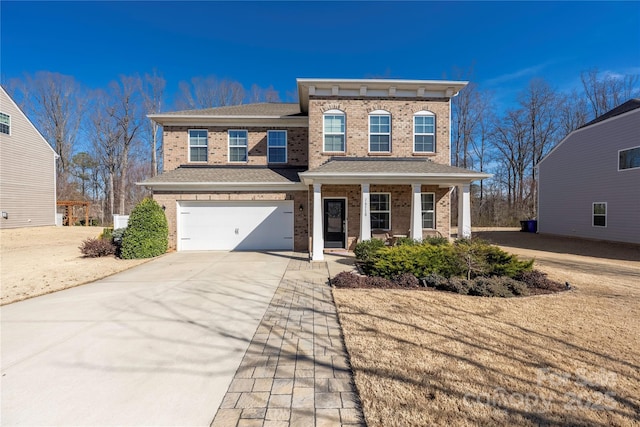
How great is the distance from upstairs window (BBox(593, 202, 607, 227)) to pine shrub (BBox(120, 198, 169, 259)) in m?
20.3

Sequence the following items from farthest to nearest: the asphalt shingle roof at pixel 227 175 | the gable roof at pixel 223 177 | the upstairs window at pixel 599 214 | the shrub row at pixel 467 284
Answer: the upstairs window at pixel 599 214
the asphalt shingle roof at pixel 227 175
the gable roof at pixel 223 177
the shrub row at pixel 467 284

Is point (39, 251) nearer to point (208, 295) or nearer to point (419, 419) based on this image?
point (208, 295)

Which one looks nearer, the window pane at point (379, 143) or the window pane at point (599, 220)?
the window pane at point (379, 143)

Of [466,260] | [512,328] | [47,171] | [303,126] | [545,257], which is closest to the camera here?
[512,328]

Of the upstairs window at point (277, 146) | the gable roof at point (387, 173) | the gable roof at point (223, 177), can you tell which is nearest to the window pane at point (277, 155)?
the upstairs window at point (277, 146)

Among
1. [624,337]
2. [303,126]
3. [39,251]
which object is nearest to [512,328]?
[624,337]

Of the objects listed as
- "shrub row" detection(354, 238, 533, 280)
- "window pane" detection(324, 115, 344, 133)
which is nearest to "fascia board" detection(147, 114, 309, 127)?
"window pane" detection(324, 115, 344, 133)

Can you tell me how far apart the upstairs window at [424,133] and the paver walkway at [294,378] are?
28.9 feet

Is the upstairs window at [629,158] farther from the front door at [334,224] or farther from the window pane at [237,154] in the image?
the window pane at [237,154]

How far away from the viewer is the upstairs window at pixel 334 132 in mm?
11016

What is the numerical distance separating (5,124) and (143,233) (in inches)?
570

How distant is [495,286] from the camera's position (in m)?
5.65

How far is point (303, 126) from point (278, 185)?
10.5 ft

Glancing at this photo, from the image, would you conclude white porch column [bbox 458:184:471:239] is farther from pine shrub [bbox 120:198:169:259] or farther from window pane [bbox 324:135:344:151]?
pine shrub [bbox 120:198:169:259]
